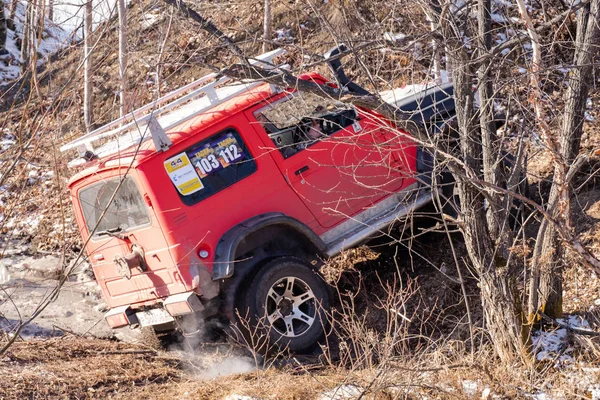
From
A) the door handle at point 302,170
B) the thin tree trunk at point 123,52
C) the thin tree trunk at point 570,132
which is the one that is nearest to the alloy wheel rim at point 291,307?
the door handle at point 302,170

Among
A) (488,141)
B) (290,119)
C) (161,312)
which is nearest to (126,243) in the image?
(161,312)

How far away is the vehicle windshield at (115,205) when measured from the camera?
6.24m

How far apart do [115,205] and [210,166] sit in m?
0.92

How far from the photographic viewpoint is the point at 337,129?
7.07 m

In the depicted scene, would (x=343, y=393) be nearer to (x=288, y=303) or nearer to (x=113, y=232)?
(x=288, y=303)

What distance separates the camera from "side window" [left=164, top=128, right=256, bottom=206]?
624cm

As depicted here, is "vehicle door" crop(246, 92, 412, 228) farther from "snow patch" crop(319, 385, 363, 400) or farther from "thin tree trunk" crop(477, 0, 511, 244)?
"snow patch" crop(319, 385, 363, 400)

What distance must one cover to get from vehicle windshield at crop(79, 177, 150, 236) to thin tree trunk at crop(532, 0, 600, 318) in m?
3.25

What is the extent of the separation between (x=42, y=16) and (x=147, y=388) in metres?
3.05

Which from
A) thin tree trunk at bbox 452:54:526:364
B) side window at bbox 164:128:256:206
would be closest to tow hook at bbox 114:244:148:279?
side window at bbox 164:128:256:206

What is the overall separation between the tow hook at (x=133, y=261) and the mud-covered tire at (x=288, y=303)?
0.98 m

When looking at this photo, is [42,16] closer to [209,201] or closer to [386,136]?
[209,201]

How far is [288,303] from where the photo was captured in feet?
21.2

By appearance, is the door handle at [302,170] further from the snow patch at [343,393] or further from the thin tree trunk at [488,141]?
the snow patch at [343,393]
